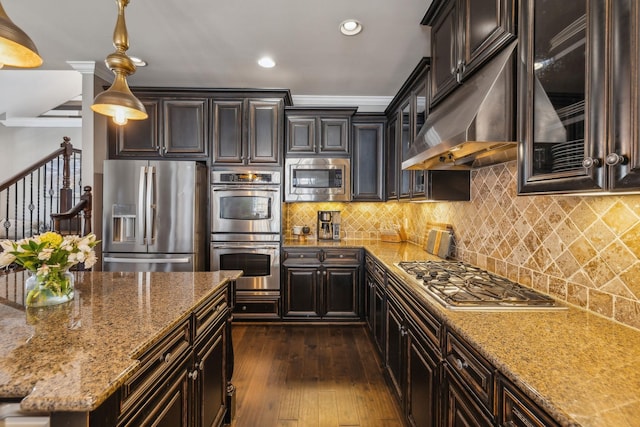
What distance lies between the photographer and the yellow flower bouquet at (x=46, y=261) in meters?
1.19

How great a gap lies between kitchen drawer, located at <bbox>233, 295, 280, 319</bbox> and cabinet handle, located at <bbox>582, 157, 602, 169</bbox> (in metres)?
3.04

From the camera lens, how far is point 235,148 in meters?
3.46

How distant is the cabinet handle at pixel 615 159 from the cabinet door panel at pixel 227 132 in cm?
313

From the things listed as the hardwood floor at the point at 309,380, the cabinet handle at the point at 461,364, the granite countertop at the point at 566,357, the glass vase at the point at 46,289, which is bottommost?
the hardwood floor at the point at 309,380

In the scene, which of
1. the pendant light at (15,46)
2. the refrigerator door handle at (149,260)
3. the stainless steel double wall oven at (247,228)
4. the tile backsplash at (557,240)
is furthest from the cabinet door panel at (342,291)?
the pendant light at (15,46)

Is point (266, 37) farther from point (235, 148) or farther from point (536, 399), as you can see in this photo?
point (536, 399)

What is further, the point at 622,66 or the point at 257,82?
the point at 257,82

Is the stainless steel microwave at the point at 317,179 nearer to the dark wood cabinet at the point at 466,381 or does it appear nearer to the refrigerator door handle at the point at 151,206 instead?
the refrigerator door handle at the point at 151,206

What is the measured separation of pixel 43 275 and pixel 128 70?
3.65ft

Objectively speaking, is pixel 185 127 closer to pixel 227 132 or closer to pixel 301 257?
pixel 227 132

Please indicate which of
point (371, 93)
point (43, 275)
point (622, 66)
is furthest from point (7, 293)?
point (371, 93)

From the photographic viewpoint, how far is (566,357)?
90 cm

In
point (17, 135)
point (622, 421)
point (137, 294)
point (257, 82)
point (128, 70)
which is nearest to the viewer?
point (622, 421)

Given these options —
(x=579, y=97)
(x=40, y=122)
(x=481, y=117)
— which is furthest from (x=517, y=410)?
(x=40, y=122)
